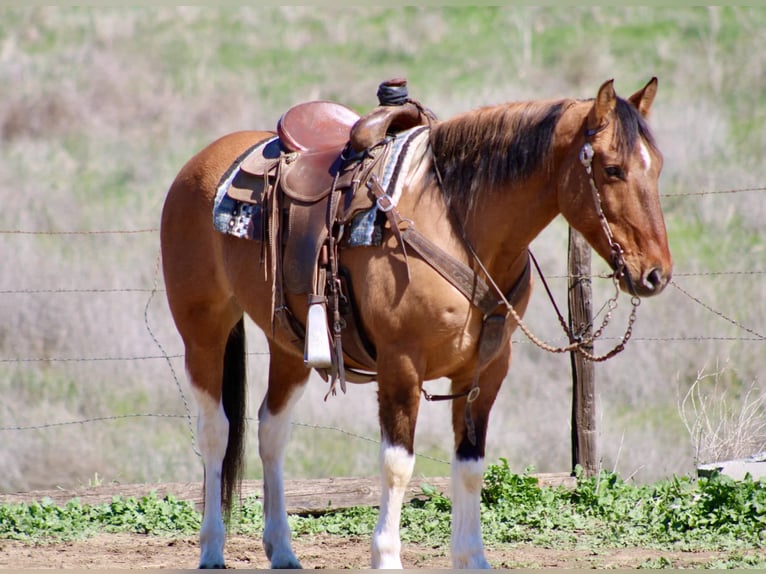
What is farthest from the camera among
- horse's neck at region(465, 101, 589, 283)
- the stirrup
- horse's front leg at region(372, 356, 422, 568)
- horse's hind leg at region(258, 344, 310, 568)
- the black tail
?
the black tail

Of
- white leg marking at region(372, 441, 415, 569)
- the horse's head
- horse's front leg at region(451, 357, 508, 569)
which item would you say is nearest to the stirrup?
white leg marking at region(372, 441, 415, 569)

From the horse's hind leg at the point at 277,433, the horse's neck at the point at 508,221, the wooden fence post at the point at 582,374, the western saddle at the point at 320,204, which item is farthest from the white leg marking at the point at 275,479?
the wooden fence post at the point at 582,374

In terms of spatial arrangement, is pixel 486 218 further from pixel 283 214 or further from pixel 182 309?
pixel 182 309

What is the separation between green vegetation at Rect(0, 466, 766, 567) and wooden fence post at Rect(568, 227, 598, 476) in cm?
21

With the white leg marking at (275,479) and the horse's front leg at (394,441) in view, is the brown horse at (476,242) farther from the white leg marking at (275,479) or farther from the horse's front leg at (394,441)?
the white leg marking at (275,479)

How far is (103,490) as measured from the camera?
19.7ft

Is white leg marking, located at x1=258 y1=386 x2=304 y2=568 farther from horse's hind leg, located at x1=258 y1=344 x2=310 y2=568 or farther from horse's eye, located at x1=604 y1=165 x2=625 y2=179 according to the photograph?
horse's eye, located at x1=604 y1=165 x2=625 y2=179

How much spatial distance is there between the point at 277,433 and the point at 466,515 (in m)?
1.20

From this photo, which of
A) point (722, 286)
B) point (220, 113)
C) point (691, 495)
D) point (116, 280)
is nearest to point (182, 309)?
point (691, 495)

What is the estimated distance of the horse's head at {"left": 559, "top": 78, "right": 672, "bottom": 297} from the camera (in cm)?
353

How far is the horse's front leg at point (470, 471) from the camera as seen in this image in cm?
416

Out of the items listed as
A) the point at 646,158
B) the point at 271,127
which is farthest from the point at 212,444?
the point at 271,127

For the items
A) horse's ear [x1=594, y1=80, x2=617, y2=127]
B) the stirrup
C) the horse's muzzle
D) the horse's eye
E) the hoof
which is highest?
horse's ear [x1=594, y1=80, x2=617, y2=127]

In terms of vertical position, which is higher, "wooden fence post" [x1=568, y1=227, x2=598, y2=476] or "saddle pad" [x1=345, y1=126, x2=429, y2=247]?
"saddle pad" [x1=345, y1=126, x2=429, y2=247]
